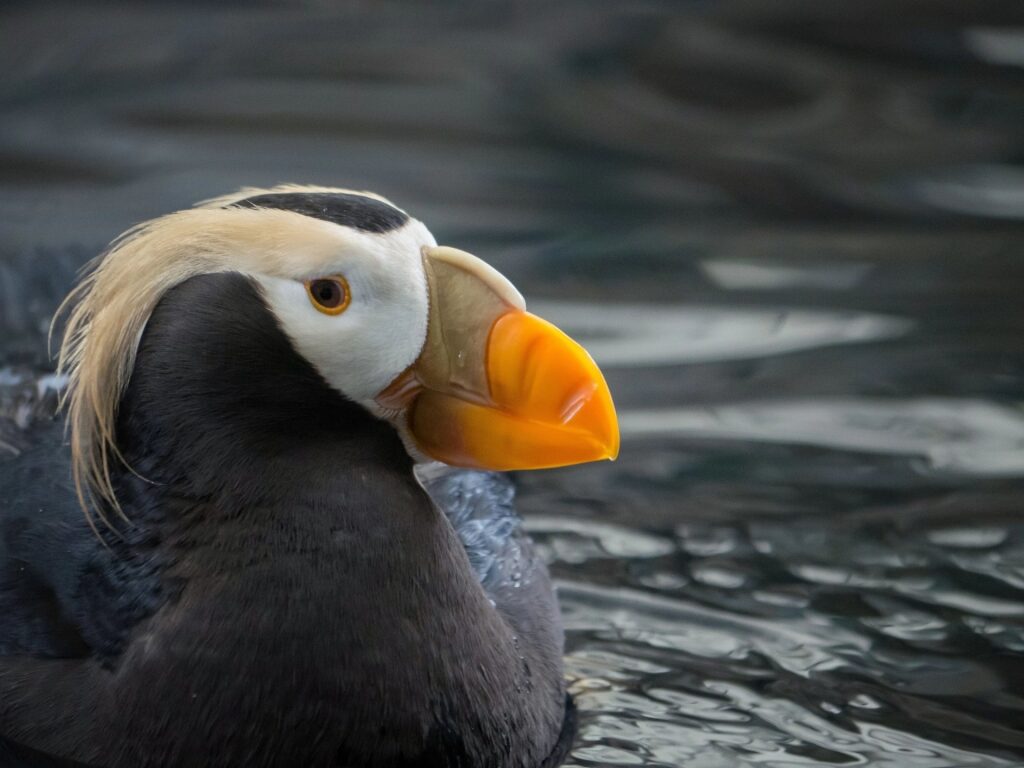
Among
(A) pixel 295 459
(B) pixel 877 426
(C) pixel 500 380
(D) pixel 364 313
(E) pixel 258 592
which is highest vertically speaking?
(D) pixel 364 313

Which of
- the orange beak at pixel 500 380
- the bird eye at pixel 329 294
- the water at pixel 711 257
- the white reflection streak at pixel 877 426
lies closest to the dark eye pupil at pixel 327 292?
the bird eye at pixel 329 294

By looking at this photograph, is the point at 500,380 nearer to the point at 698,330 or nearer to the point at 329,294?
the point at 329,294

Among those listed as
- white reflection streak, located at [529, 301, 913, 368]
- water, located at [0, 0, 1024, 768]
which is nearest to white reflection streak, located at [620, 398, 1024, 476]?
water, located at [0, 0, 1024, 768]

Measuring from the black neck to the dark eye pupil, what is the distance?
97mm

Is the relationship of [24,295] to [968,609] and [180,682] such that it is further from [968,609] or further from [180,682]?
[968,609]

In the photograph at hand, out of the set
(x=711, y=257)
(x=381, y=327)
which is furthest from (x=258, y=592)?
(x=711, y=257)

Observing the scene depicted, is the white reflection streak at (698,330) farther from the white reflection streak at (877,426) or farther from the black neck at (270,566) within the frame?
the black neck at (270,566)

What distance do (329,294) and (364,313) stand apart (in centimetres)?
7

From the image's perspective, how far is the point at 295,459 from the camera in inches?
125

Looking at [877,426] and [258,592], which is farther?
[877,426]

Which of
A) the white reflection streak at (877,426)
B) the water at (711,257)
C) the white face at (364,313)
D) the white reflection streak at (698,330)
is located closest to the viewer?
the white face at (364,313)

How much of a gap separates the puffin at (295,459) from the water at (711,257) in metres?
0.57

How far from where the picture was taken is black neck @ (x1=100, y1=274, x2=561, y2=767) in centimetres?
314

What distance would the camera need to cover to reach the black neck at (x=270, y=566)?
Result: 10.3ft
